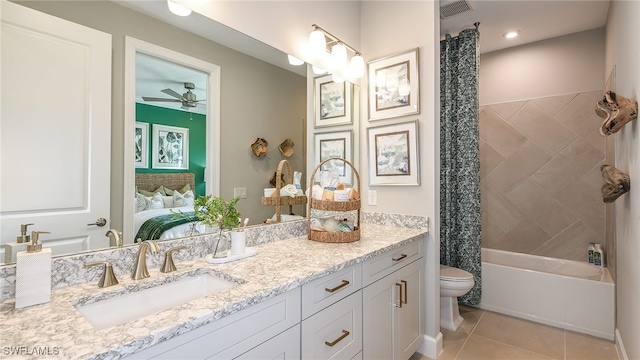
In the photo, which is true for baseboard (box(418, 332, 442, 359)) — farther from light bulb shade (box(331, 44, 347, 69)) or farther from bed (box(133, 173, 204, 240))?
light bulb shade (box(331, 44, 347, 69))

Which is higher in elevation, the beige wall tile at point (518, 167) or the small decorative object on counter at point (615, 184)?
the beige wall tile at point (518, 167)

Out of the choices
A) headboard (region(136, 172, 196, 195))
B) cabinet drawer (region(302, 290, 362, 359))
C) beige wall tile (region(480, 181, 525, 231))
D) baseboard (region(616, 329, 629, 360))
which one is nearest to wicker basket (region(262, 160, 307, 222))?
headboard (region(136, 172, 196, 195))

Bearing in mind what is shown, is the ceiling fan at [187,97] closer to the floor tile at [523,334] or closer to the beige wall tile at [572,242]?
the floor tile at [523,334]

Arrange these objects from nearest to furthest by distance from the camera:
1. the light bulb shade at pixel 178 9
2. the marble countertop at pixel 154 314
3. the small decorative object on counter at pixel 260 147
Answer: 1. the marble countertop at pixel 154 314
2. the light bulb shade at pixel 178 9
3. the small decorative object on counter at pixel 260 147

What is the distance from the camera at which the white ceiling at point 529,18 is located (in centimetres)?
249

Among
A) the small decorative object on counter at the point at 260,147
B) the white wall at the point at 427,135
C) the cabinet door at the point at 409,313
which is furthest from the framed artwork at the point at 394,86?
the cabinet door at the point at 409,313

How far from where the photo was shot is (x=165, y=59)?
130cm

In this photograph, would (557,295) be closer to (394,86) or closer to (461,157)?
(461,157)

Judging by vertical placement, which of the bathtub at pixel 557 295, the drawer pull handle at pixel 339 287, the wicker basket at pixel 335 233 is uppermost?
the wicker basket at pixel 335 233

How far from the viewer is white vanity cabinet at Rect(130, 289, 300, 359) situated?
77cm

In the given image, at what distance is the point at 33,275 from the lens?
0.86 metres

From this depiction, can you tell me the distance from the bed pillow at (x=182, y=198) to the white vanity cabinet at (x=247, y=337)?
643mm

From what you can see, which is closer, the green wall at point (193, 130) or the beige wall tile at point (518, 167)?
the green wall at point (193, 130)

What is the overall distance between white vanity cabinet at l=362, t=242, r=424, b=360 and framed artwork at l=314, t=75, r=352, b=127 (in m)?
1.02
